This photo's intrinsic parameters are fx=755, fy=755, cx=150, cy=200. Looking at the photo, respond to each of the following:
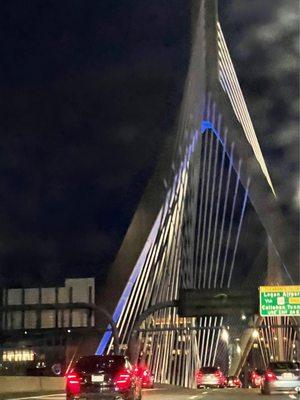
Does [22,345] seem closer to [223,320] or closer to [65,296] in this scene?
[223,320]

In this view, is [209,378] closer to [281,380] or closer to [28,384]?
[281,380]

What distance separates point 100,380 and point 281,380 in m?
14.3

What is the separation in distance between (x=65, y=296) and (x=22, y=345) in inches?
2752

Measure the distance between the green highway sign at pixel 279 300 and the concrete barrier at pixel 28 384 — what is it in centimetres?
2107

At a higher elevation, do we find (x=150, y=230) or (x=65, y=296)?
(x=150, y=230)

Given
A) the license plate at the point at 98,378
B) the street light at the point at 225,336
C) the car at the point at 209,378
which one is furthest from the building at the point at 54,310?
the street light at the point at 225,336

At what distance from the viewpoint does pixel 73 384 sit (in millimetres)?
19625

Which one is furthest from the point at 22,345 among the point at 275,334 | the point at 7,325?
the point at 7,325

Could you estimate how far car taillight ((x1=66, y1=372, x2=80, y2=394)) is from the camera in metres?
19.5

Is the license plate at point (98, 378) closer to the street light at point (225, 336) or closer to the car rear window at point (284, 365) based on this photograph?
the car rear window at point (284, 365)

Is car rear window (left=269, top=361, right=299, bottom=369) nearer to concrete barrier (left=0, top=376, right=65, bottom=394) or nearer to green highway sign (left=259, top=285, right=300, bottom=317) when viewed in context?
concrete barrier (left=0, top=376, right=65, bottom=394)

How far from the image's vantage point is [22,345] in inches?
4658

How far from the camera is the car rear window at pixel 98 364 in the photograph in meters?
19.7

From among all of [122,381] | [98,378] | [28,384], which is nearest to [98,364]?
[98,378]
